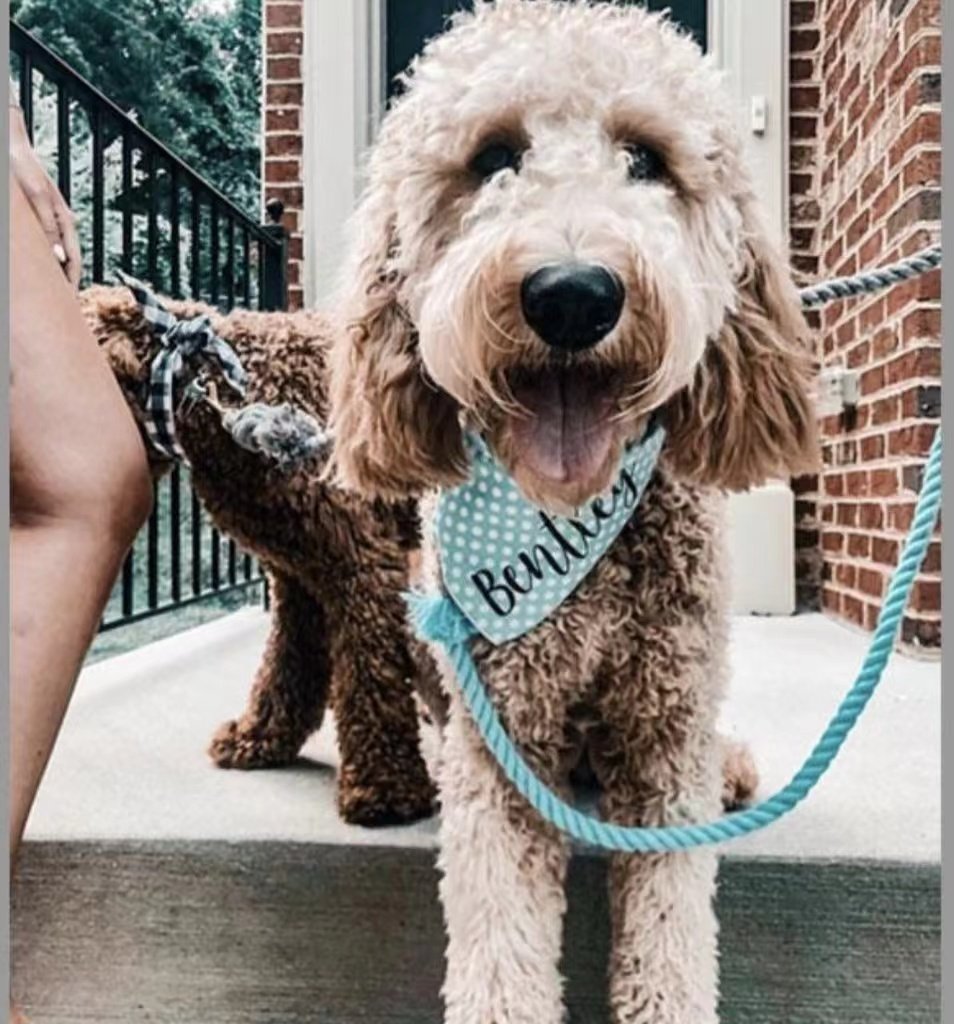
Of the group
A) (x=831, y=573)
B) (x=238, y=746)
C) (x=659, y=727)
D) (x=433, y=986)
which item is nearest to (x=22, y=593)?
(x=659, y=727)

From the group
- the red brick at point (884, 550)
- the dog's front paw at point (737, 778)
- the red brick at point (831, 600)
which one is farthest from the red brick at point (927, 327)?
the dog's front paw at point (737, 778)

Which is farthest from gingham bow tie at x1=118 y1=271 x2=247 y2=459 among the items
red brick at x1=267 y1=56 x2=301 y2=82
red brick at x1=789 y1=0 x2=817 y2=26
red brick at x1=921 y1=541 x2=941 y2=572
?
red brick at x1=789 y1=0 x2=817 y2=26

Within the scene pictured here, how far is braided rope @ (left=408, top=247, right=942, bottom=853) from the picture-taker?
3.73ft

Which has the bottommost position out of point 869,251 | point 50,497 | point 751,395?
point 50,497

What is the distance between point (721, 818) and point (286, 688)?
2.71 ft

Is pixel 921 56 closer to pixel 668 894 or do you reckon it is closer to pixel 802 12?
pixel 802 12

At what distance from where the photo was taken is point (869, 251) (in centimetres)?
310

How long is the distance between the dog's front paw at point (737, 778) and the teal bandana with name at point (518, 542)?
0.49 meters

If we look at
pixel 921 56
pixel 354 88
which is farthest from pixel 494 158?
pixel 354 88

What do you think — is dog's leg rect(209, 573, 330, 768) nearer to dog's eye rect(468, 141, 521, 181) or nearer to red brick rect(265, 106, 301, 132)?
dog's eye rect(468, 141, 521, 181)

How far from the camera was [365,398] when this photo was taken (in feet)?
4.16

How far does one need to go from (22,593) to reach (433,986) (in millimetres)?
777

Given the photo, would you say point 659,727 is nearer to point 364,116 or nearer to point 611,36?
point 611,36

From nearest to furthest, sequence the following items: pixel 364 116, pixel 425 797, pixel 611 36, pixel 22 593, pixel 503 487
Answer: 1. pixel 22 593
2. pixel 611 36
3. pixel 503 487
4. pixel 425 797
5. pixel 364 116
